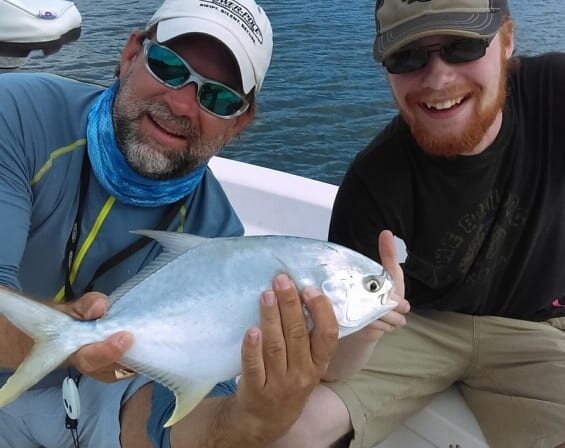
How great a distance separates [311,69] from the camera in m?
10.1

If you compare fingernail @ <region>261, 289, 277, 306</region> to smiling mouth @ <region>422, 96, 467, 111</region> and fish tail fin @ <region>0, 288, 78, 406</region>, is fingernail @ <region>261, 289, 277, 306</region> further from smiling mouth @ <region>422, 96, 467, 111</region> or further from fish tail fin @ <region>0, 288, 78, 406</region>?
smiling mouth @ <region>422, 96, 467, 111</region>

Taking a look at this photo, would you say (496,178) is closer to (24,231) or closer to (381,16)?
(381,16)

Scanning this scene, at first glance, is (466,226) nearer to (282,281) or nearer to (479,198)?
(479,198)

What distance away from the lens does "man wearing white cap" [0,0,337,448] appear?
2035 millimetres

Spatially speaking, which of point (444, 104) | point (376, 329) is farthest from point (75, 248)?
point (444, 104)

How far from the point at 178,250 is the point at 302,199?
1.91m

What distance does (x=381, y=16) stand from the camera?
7.57ft

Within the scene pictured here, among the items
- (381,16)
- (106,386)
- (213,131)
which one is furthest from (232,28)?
(106,386)

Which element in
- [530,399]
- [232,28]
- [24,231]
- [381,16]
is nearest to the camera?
[24,231]

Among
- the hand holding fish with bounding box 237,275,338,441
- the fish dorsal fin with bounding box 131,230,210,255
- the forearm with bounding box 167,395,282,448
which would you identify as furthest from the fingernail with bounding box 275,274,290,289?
the forearm with bounding box 167,395,282,448

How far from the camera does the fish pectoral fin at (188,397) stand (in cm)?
169

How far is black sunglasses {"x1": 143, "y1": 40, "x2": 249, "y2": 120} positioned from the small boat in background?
2.66 m

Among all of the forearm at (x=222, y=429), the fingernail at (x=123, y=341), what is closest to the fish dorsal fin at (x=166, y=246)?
the fingernail at (x=123, y=341)

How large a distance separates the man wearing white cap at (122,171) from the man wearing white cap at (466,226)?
485 mm
